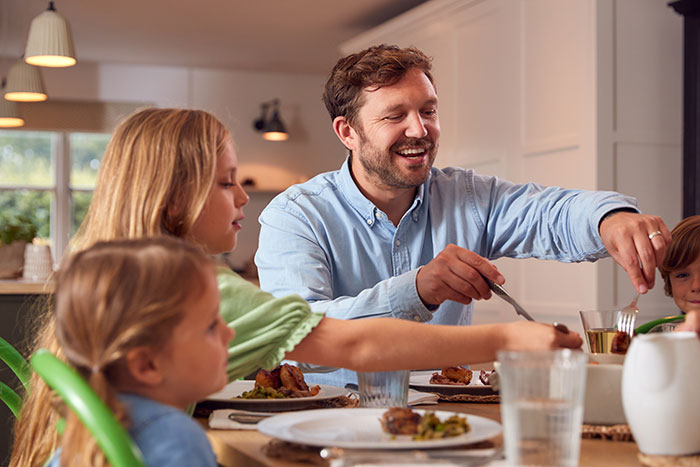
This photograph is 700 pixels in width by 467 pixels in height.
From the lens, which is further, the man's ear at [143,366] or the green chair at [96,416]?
the man's ear at [143,366]

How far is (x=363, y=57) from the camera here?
2080 millimetres

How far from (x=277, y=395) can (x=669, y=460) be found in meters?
0.58

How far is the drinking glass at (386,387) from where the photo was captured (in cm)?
113

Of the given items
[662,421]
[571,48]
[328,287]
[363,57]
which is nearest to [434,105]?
[363,57]

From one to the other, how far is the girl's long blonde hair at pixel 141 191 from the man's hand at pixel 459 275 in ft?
1.39

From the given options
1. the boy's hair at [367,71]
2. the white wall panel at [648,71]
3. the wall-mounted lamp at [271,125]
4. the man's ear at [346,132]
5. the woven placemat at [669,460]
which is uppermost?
the wall-mounted lamp at [271,125]

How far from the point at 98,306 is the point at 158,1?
205 inches

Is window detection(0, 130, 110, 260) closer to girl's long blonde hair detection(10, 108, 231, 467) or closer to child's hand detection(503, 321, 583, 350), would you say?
girl's long blonde hair detection(10, 108, 231, 467)

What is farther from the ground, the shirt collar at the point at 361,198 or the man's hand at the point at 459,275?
the shirt collar at the point at 361,198

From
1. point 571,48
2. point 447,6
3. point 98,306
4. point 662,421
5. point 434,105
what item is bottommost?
point 662,421

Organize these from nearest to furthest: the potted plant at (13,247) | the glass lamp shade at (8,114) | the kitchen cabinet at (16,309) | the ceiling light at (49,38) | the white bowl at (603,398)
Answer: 1. the white bowl at (603,398)
2. the kitchen cabinet at (16,309)
3. the ceiling light at (49,38)
4. the potted plant at (13,247)
5. the glass lamp shade at (8,114)

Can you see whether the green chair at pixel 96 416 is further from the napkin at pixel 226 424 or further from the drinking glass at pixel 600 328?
the drinking glass at pixel 600 328

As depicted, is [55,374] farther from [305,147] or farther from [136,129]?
[305,147]

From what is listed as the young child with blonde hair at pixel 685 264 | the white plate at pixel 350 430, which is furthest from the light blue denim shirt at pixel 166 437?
the young child with blonde hair at pixel 685 264
